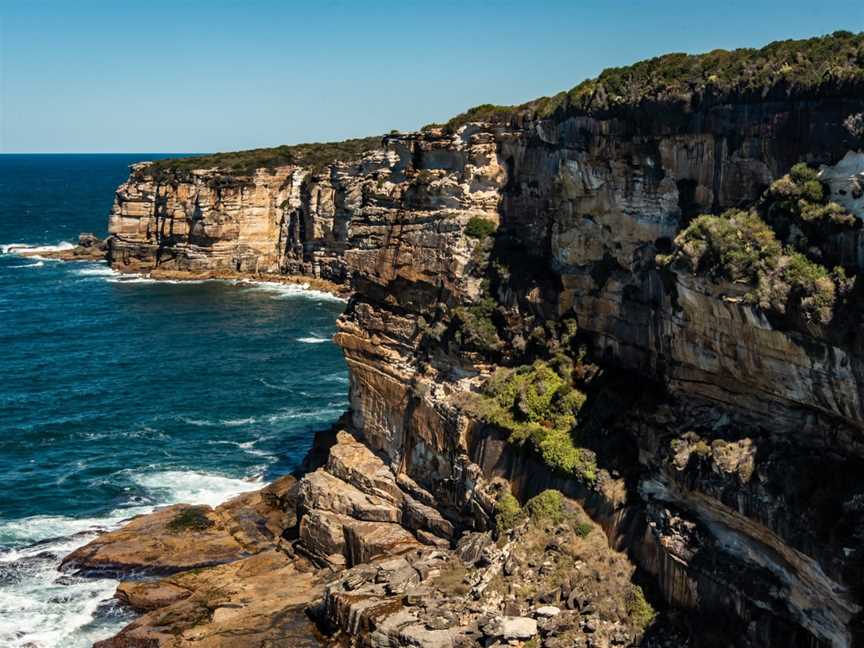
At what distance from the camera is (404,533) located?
38.2 metres

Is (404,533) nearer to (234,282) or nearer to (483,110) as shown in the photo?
(483,110)

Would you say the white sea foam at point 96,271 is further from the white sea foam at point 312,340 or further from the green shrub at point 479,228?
the green shrub at point 479,228

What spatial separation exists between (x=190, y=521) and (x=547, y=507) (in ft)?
64.0

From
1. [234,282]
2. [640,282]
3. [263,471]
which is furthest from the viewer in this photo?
[234,282]

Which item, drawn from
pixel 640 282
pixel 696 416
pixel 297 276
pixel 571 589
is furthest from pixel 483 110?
pixel 297 276

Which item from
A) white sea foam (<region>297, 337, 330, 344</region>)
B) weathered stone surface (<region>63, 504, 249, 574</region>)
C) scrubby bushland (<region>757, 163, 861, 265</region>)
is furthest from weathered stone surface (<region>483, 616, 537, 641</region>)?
white sea foam (<region>297, 337, 330, 344</region>)

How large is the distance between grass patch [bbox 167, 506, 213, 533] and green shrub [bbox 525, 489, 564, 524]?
17885mm

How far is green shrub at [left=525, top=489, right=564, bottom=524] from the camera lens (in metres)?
31.7

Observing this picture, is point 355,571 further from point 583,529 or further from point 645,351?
point 645,351

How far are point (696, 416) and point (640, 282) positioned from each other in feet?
18.4

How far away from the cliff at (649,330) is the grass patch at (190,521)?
230 inches

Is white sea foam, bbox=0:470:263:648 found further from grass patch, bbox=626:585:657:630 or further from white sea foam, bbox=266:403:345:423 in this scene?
grass patch, bbox=626:585:657:630

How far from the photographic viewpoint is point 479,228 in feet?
132

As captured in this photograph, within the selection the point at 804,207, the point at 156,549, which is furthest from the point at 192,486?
the point at 804,207
